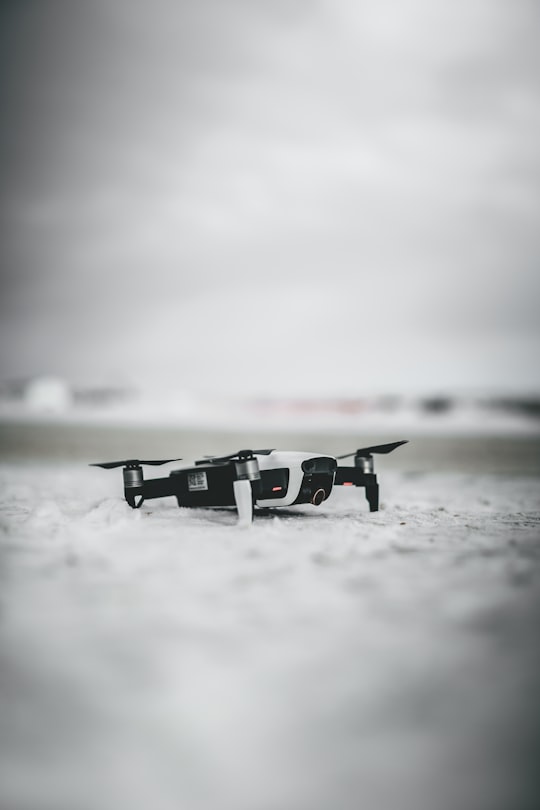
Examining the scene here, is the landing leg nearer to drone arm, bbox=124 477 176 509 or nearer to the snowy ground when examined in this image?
the snowy ground

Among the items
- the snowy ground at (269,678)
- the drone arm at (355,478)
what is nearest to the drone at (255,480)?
the drone arm at (355,478)

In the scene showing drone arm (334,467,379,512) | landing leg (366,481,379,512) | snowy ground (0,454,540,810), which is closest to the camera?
snowy ground (0,454,540,810)

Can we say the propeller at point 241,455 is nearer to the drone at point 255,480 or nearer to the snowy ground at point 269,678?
the drone at point 255,480

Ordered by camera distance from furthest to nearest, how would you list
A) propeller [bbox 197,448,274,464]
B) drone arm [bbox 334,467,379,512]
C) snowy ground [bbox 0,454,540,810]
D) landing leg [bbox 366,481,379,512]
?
landing leg [bbox 366,481,379,512] < drone arm [bbox 334,467,379,512] < propeller [bbox 197,448,274,464] < snowy ground [bbox 0,454,540,810]

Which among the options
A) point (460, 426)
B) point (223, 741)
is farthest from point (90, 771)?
point (460, 426)

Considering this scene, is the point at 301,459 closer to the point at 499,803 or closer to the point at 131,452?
the point at 499,803

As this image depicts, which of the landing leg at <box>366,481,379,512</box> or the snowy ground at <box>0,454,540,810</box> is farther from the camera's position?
the landing leg at <box>366,481,379,512</box>

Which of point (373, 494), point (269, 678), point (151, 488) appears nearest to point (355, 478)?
point (373, 494)

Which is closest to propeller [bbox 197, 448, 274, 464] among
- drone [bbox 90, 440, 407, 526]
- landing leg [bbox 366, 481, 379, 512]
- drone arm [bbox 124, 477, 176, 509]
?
drone [bbox 90, 440, 407, 526]
